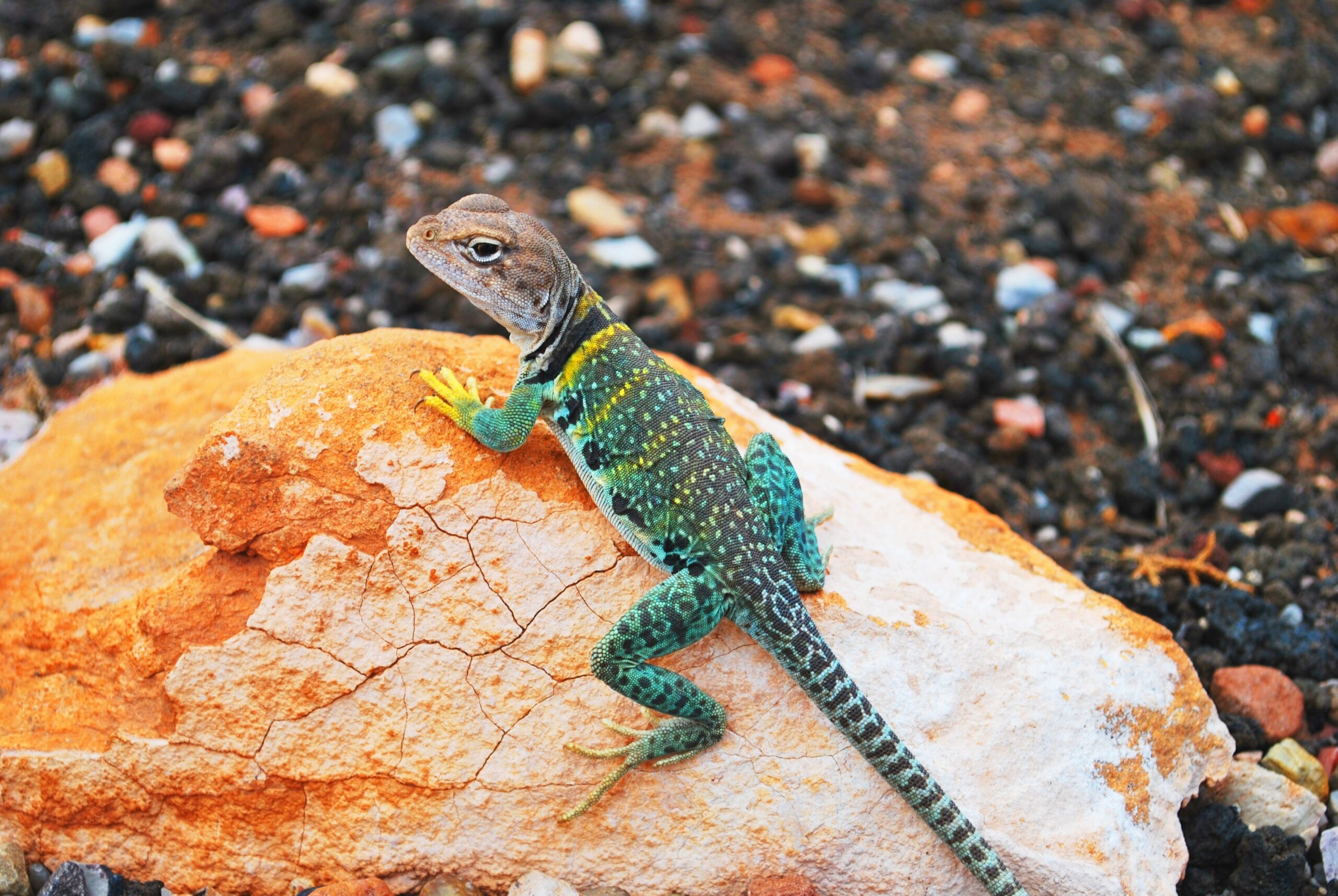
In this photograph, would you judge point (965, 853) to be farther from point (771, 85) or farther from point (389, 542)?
point (771, 85)

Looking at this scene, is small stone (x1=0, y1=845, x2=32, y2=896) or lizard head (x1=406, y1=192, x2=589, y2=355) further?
lizard head (x1=406, y1=192, x2=589, y2=355)

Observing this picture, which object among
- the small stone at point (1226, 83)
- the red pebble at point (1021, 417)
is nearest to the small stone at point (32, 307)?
the red pebble at point (1021, 417)

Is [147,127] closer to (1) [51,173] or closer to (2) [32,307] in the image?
(1) [51,173]

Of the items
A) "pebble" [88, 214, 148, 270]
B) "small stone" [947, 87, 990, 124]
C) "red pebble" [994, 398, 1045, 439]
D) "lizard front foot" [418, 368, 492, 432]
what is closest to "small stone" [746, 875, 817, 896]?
"lizard front foot" [418, 368, 492, 432]

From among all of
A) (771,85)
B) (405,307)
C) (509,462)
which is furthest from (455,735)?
(771,85)

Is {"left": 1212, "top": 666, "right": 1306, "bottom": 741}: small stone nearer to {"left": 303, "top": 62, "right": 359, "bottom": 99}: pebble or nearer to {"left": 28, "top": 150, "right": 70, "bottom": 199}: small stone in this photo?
{"left": 303, "top": 62, "right": 359, "bottom": 99}: pebble

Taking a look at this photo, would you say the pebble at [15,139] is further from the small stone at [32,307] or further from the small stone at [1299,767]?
the small stone at [1299,767]
